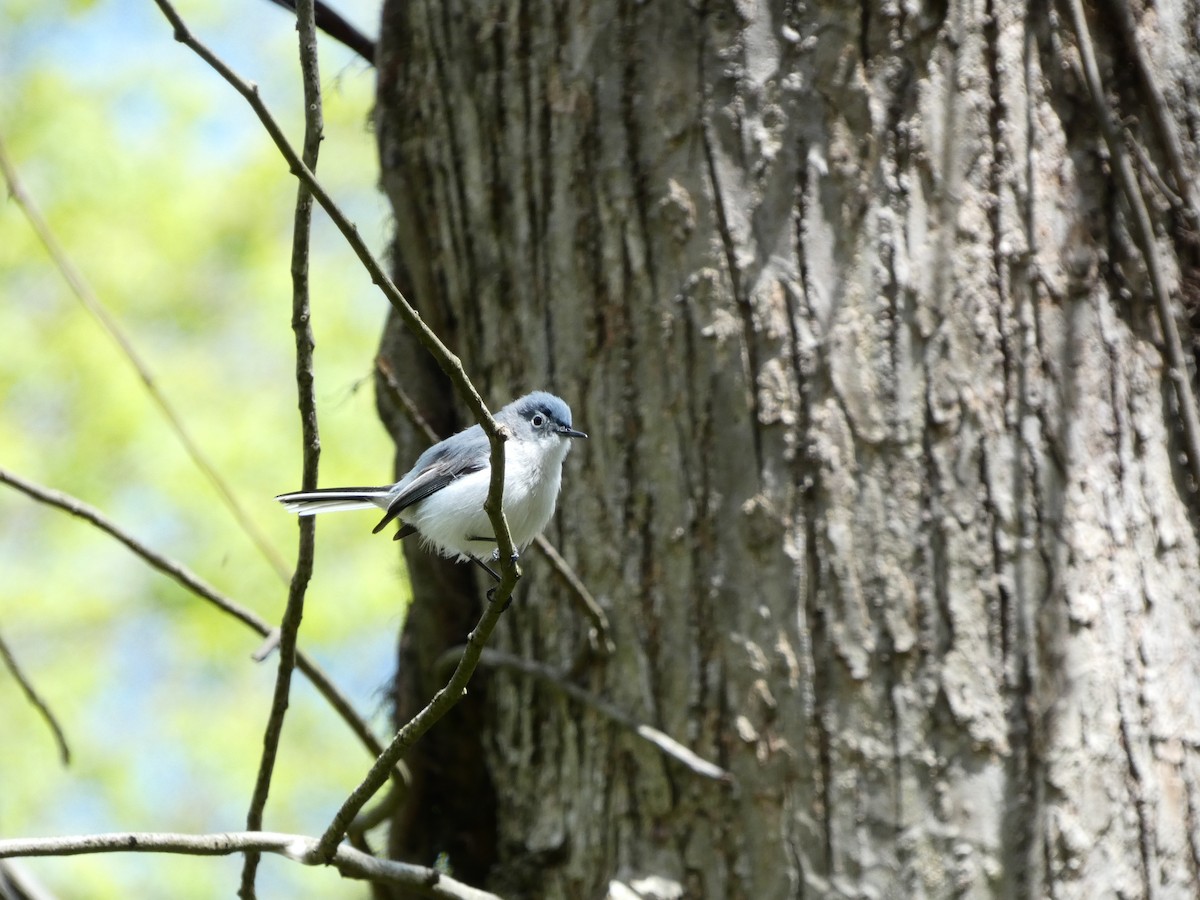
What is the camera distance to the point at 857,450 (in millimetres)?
2268

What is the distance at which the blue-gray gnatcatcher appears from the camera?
2115 millimetres

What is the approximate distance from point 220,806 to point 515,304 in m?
7.97

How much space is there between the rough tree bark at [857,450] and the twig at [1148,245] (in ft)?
0.11

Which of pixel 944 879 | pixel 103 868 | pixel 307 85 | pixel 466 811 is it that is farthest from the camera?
pixel 103 868

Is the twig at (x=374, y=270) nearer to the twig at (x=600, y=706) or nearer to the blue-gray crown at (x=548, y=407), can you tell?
the blue-gray crown at (x=548, y=407)

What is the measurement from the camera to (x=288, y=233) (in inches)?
317

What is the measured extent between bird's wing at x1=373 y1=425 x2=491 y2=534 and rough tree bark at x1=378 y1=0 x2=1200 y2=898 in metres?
0.25

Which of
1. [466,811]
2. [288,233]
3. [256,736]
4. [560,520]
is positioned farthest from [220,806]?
[560,520]

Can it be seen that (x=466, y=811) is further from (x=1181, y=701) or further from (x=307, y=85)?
(x=307, y=85)

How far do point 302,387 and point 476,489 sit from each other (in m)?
0.76

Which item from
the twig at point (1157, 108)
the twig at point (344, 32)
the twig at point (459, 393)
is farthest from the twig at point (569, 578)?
the twig at point (1157, 108)

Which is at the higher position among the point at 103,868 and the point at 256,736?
the point at 256,736

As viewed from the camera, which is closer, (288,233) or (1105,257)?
(1105,257)

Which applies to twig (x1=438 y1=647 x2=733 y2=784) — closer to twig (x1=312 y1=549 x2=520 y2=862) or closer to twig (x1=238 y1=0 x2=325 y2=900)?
twig (x1=238 y1=0 x2=325 y2=900)
